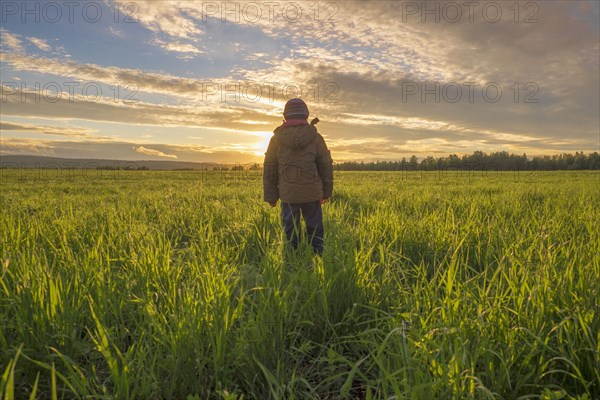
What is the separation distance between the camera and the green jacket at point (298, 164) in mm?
5152

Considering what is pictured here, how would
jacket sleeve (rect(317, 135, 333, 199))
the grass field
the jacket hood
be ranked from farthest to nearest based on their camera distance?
jacket sleeve (rect(317, 135, 333, 199)), the jacket hood, the grass field

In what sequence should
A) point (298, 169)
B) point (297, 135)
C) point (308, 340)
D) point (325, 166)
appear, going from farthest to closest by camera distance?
point (325, 166) → point (298, 169) → point (297, 135) → point (308, 340)

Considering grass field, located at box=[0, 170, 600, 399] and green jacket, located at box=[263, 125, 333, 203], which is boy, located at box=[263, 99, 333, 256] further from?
grass field, located at box=[0, 170, 600, 399]

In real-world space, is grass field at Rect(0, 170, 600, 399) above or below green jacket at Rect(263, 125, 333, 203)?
below

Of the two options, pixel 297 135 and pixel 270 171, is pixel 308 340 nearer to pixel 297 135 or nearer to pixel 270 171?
pixel 297 135

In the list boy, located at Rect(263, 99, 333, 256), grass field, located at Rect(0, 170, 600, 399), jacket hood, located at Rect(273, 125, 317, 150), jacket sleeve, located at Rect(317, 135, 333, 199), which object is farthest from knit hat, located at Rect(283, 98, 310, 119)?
grass field, located at Rect(0, 170, 600, 399)

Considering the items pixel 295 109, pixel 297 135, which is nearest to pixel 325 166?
pixel 297 135

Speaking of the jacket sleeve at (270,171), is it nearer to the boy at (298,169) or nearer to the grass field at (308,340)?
the boy at (298,169)

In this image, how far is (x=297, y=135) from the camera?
201 inches

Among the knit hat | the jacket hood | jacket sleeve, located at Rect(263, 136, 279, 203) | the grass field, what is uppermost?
the knit hat

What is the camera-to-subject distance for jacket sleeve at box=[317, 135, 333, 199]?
5.38m

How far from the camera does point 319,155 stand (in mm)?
5379

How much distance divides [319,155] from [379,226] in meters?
1.32

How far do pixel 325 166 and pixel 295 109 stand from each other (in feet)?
2.97
